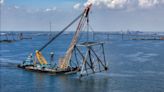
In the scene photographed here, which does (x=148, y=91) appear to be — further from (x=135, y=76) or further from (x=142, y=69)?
(x=142, y=69)

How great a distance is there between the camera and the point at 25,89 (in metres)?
53.2

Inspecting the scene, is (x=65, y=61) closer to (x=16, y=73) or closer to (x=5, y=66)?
(x=16, y=73)

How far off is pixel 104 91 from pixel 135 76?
14376mm

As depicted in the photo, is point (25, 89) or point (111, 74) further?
point (111, 74)

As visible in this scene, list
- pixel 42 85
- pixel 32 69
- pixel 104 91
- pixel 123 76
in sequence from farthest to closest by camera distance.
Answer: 1. pixel 32 69
2. pixel 123 76
3. pixel 42 85
4. pixel 104 91

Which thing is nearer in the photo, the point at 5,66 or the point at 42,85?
the point at 42,85

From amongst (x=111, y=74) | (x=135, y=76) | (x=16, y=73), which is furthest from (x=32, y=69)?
(x=135, y=76)

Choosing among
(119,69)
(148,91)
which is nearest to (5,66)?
(119,69)

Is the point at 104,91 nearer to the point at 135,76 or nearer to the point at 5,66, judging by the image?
the point at 135,76

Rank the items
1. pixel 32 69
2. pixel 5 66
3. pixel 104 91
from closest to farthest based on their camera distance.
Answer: pixel 104 91
pixel 32 69
pixel 5 66

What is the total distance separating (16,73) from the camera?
225 feet

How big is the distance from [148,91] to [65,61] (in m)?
19.6

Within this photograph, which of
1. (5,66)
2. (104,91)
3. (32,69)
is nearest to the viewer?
(104,91)

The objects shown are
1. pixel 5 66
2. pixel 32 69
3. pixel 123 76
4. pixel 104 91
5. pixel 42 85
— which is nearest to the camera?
pixel 104 91
